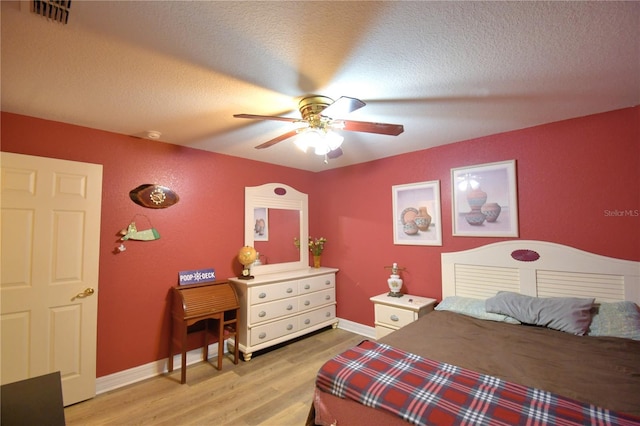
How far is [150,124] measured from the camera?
95.6 inches

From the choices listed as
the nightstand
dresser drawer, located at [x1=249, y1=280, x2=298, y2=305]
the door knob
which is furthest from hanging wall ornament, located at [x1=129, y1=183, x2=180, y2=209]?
the nightstand

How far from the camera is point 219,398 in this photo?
2.35 m

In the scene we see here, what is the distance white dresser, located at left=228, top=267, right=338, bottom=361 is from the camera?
3.09 metres

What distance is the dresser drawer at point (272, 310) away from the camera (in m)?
3.11

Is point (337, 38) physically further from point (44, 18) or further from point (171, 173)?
point (171, 173)

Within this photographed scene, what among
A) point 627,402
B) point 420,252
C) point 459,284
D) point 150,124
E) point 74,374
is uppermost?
point 150,124

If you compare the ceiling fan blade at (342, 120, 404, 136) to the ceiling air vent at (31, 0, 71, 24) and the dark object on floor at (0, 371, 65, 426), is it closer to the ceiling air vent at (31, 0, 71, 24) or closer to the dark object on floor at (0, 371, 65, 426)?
the ceiling air vent at (31, 0, 71, 24)

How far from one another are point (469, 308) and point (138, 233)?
3293 mm

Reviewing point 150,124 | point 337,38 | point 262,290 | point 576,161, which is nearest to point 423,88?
point 337,38

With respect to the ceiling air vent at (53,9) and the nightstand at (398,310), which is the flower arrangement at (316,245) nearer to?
the nightstand at (398,310)

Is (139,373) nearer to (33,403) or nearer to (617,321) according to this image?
(33,403)

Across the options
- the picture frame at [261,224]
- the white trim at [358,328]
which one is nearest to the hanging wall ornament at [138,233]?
the picture frame at [261,224]

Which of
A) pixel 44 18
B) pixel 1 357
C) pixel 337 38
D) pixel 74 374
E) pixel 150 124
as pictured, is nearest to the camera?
pixel 44 18

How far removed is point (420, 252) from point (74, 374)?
3.52 metres
